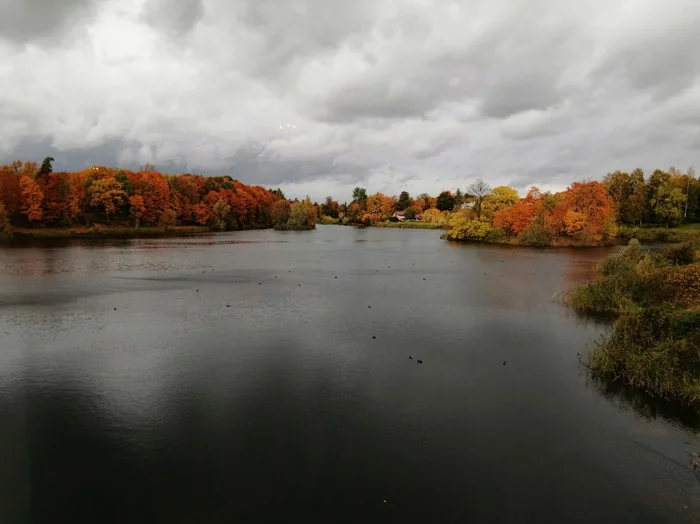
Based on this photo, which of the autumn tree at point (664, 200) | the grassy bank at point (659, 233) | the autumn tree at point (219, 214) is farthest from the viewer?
the autumn tree at point (219, 214)

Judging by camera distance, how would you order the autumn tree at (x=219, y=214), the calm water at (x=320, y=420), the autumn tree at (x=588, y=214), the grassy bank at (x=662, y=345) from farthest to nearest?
the autumn tree at (x=219, y=214)
the autumn tree at (x=588, y=214)
the grassy bank at (x=662, y=345)
the calm water at (x=320, y=420)

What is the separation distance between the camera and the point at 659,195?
11356 centimetres

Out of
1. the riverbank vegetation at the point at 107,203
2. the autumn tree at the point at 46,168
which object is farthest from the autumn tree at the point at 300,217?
the autumn tree at the point at 46,168

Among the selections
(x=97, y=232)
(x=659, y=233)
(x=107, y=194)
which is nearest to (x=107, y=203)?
Result: (x=107, y=194)

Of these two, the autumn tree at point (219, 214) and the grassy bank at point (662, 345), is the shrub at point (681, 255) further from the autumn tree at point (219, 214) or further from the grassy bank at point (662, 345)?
the autumn tree at point (219, 214)

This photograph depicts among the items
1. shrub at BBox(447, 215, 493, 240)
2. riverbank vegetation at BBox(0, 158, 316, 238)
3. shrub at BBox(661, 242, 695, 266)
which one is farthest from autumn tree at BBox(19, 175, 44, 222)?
shrub at BBox(661, 242, 695, 266)

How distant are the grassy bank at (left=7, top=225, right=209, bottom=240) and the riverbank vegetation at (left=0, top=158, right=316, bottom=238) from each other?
18 centimetres

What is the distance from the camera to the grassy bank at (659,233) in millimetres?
97637

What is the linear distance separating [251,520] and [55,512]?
5.25 meters

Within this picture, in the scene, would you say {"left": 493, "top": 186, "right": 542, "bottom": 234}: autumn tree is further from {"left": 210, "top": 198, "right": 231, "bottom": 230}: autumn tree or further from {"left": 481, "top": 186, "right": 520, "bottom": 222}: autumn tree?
{"left": 210, "top": 198, "right": 231, "bottom": 230}: autumn tree

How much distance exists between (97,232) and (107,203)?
8.92 meters

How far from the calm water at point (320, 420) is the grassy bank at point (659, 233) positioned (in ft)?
265

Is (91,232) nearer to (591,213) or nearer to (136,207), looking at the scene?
(136,207)

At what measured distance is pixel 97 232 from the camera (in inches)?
4279
